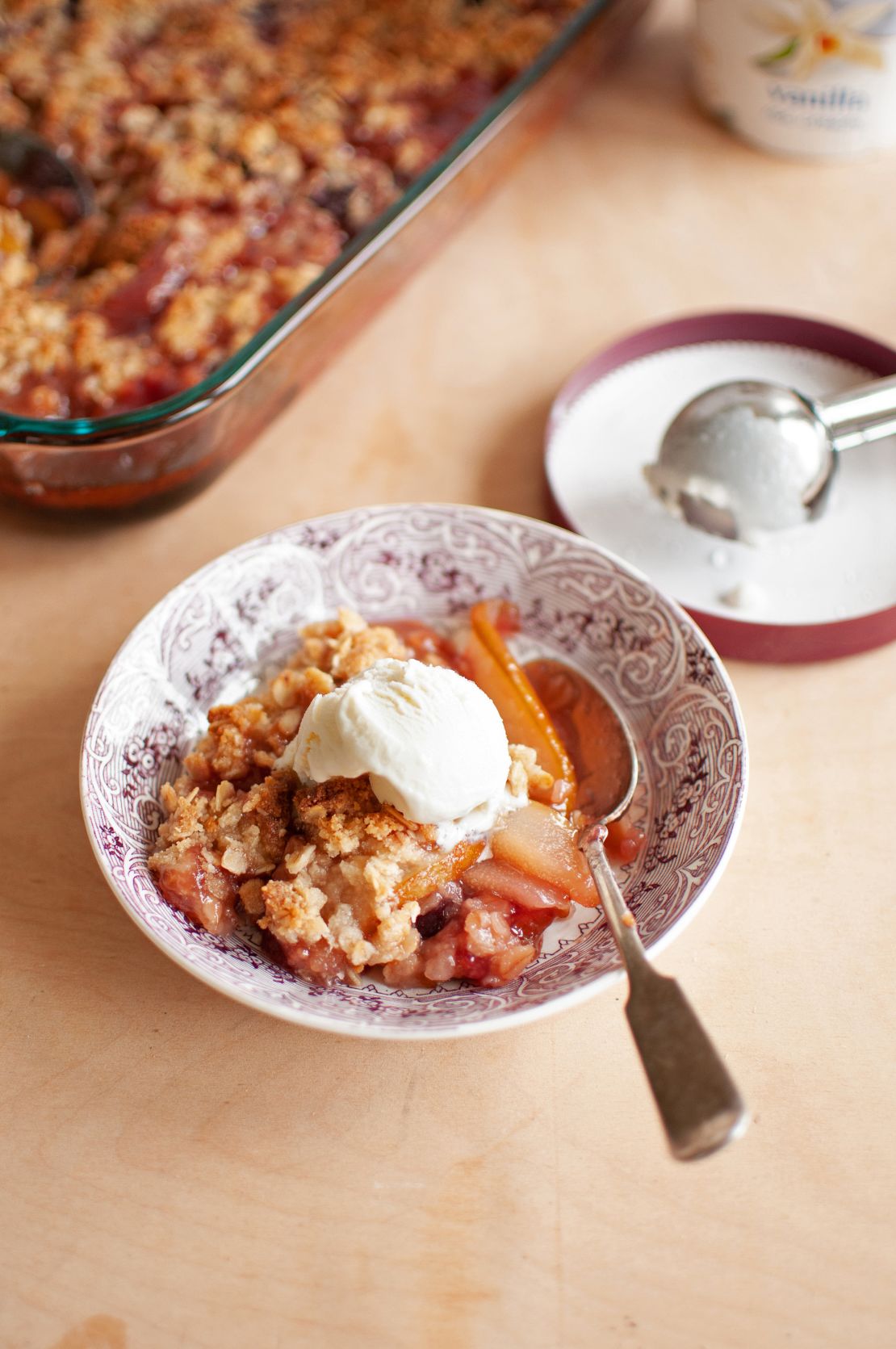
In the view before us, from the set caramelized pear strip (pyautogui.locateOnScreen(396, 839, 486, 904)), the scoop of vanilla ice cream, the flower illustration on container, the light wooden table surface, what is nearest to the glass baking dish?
the light wooden table surface

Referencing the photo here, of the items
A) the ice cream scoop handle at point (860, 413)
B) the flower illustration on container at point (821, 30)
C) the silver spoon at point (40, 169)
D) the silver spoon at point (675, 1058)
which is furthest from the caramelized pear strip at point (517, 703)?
the flower illustration on container at point (821, 30)

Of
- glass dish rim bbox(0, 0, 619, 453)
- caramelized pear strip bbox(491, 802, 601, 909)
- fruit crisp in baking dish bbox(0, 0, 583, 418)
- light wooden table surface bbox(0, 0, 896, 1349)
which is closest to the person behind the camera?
light wooden table surface bbox(0, 0, 896, 1349)

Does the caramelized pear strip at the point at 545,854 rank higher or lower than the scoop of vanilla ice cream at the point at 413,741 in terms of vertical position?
lower

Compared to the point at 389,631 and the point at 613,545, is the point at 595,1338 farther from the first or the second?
the point at 613,545

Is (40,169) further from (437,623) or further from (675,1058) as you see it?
(675,1058)

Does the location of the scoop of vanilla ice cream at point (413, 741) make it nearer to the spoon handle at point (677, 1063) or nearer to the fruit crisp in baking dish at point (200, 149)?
the spoon handle at point (677, 1063)

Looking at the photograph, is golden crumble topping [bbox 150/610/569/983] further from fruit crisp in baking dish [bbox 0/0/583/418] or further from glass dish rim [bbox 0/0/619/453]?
fruit crisp in baking dish [bbox 0/0/583/418]
